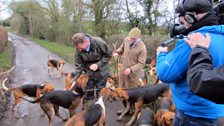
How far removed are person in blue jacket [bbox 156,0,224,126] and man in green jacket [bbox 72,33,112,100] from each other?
3097mm

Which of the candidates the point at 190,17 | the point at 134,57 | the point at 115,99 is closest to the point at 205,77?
the point at 190,17

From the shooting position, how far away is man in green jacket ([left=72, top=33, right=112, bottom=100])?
18.4 feet

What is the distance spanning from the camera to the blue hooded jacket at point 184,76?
86.0 inches

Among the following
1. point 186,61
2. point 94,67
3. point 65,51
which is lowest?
point 65,51

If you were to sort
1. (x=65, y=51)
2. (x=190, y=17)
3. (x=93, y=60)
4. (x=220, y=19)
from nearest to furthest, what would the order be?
(x=190, y=17) < (x=220, y=19) < (x=93, y=60) < (x=65, y=51)

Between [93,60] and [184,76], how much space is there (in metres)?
3.63

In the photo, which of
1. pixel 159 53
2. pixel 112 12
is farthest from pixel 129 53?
pixel 112 12

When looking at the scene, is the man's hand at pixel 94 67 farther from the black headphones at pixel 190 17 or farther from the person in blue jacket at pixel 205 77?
the person in blue jacket at pixel 205 77

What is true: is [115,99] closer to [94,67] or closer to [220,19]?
[94,67]

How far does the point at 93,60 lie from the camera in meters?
5.84

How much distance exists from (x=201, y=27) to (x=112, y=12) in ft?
67.2

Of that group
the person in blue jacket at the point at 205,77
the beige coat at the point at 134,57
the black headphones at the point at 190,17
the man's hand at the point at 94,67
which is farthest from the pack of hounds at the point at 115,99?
the person in blue jacket at the point at 205,77

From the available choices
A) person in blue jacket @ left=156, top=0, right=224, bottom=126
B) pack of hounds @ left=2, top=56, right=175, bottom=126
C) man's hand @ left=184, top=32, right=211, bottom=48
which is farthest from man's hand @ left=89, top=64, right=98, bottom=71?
man's hand @ left=184, top=32, right=211, bottom=48

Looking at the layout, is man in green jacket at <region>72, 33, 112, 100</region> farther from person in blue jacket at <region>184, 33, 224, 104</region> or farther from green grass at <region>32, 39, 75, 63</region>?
green grass at <region>32, 39, 75, 63</region>
